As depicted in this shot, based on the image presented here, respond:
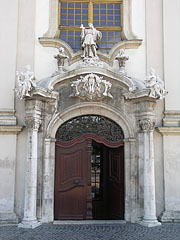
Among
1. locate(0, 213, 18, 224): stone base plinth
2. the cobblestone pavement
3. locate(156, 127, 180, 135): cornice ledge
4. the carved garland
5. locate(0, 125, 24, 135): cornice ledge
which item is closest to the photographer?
the cobblestone pavement

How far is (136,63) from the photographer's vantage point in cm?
806

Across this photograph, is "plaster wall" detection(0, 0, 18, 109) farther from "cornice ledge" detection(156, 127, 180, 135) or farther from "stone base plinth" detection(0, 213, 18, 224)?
"cornice ledge" detection(156, 127, 180, 135)

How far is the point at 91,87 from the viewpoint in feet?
24.4

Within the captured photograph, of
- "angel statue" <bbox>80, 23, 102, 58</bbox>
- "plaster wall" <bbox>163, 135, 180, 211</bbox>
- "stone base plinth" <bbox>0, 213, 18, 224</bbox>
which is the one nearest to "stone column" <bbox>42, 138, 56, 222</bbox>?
"stone base plinth" <bbox>0, 213, 18, 224</bbox>

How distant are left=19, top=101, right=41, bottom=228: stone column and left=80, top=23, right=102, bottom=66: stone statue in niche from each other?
187cm

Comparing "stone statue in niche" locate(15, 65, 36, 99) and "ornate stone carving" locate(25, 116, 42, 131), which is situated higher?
"stone statue in niche" locate(15, 65, 36, 99)

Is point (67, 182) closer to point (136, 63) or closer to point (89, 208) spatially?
point (89, 208)

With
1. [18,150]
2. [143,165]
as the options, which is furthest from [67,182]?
[143,165]

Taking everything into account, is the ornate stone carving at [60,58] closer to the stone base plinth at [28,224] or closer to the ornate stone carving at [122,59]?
the ornate stone carving at [122,59]

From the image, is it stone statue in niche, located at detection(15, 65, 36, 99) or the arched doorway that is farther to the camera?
the arched doorway

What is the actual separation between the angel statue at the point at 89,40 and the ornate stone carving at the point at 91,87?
2.40 ft

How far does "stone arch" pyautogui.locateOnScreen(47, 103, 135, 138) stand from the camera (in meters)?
7.57

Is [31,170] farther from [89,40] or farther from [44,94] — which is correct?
[89,40]

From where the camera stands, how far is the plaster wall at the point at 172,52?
783cm
